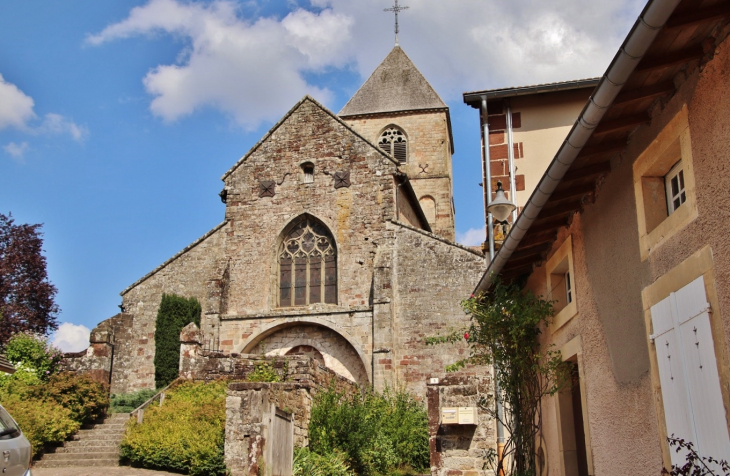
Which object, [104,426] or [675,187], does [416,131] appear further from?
[675,187]

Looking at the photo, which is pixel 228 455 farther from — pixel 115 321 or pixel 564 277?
pixel 115 321

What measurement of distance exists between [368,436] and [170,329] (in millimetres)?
8278

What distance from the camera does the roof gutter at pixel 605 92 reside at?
4.21 metres

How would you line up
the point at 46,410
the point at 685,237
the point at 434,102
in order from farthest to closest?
the point at 434,102 < the point at 46,410 < the point at 685,237

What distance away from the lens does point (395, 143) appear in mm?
31938

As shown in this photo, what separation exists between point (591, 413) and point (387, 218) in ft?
44.3

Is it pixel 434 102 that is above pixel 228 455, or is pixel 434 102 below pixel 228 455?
above

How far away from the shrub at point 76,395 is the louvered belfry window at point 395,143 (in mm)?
18311

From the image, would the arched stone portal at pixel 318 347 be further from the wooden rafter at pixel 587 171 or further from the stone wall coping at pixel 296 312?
the wooden rafter at pixel 587 171

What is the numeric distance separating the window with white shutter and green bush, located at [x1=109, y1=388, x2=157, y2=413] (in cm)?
1444

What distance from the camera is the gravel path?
488 inches

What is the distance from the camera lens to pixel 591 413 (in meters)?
7.13

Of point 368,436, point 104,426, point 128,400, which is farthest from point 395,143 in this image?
point 368,436

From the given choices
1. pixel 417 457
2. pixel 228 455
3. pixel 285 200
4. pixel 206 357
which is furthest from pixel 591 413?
pixel 285 200
